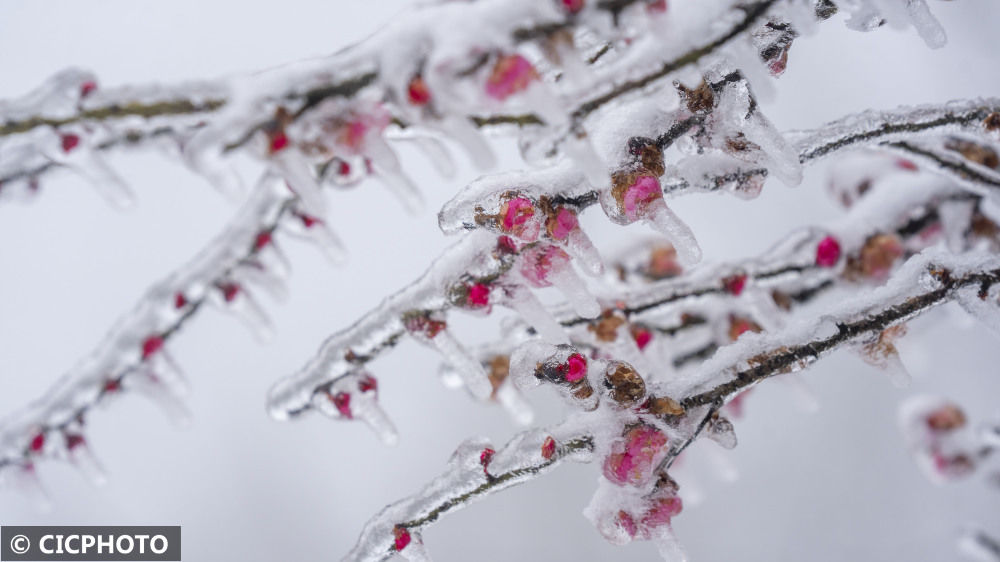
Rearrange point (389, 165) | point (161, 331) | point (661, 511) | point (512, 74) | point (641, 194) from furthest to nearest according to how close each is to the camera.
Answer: point (161, 331) → point (661, 511) → point (641, 194) → point (389, 165) → point (512, 74)

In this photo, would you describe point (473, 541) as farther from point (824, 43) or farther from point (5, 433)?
point (824, 43)

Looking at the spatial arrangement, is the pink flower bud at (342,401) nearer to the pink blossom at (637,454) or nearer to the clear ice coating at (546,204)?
the clear ice coating at (546,204)

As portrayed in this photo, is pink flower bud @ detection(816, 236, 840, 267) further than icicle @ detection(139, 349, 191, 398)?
Yes

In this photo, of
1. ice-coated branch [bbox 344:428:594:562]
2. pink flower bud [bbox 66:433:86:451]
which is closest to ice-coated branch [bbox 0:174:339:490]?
pink flower bud [bbox 66:433:86:451]

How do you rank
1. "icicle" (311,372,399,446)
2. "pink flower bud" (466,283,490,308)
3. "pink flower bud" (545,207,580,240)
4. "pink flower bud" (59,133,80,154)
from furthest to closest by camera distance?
"icicle" (311,372,399,446) < "pink flower bud" (466,283,490,308) < "pink flower bud" (545,207,580,240) < "pink flower bud" (59,133,80,154)

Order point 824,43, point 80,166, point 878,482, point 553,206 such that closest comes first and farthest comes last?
1. point 80,166
2. point 553,206
3. point 824,43
4. point 878,482

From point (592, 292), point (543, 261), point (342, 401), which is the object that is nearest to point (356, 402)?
point (342, 401)

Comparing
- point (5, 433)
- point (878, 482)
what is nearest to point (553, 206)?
point (5, 433)

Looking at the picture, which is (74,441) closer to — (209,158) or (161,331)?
(161,331)

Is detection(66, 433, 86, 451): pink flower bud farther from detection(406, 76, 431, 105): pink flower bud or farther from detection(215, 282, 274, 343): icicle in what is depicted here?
detection(406, 76, 431, 105): pink flower bud
